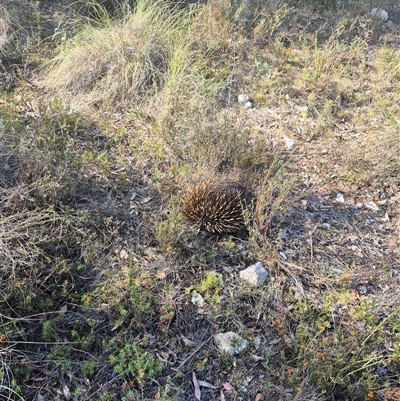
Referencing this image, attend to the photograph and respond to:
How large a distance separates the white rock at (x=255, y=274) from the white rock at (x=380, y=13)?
4.61 meters

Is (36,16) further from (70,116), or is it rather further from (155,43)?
(70,116)

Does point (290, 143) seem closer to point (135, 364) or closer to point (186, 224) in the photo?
point (186, 224)

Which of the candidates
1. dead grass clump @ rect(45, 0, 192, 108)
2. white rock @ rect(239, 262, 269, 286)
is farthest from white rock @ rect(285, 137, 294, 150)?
white rock @ rect(239, 262, 269, 286)

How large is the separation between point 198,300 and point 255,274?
43cm

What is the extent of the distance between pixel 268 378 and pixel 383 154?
232 cm

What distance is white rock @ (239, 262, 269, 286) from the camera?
270 cm

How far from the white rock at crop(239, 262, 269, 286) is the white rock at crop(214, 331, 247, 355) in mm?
404

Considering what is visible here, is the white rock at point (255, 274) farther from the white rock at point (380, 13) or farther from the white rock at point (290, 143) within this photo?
Answer: the white rock at point (380, 13)

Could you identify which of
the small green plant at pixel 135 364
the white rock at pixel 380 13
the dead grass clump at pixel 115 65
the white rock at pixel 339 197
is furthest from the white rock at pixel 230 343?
the white rock at pixel 380 13

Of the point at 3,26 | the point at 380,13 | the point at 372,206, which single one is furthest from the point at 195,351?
the point at 380,13

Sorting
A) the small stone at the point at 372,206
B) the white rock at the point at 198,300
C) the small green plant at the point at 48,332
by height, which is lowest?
the small green plant at the point at 48,332

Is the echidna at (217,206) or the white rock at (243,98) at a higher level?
the white rock at (243,98)

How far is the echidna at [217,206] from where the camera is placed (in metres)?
2.82

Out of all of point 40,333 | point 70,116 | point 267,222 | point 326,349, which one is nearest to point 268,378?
point 326,349
